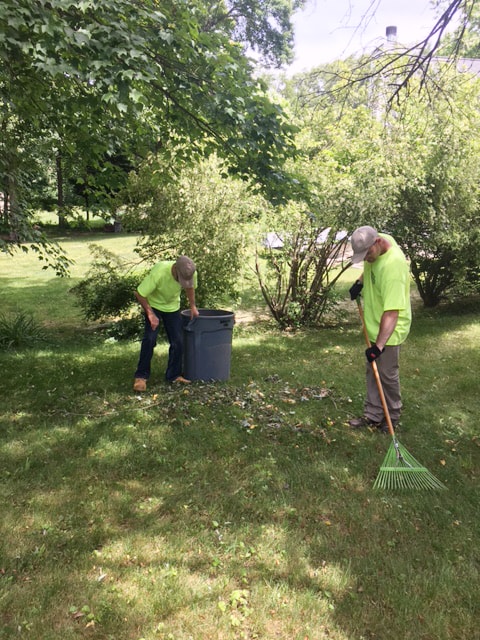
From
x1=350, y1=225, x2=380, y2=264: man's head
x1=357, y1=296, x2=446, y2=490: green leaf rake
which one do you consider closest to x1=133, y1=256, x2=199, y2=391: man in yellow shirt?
x1=350, y1=225, x2=380, y2=264: man's head

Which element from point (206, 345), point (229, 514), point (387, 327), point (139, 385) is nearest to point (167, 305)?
point (206, 345)

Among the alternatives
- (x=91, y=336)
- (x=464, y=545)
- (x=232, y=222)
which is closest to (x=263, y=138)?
(x=232, y=222)

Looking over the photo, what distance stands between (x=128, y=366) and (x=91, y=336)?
8.02 feet

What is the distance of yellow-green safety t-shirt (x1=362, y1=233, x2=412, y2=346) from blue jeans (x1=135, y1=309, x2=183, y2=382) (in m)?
2.25

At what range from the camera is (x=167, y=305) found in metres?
5.34

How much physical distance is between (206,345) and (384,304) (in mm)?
2258

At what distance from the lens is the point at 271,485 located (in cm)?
353

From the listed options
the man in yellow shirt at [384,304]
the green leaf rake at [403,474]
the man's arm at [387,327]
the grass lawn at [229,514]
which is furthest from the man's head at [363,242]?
the grass lawn at [229,514]

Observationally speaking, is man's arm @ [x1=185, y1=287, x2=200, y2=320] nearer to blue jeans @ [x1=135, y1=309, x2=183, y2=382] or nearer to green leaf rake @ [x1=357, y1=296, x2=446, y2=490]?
blue jeans @ [x1=135, y1=309, x2=183, y2=382]

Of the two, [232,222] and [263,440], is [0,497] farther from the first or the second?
[232,222]

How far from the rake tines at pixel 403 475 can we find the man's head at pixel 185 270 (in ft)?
8.76

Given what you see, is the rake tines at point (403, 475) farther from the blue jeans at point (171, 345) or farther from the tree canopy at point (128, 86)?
the tree canopy at point (128, 86)

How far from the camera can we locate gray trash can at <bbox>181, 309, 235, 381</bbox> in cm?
541

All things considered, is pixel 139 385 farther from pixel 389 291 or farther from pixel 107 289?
pixel 107 289
